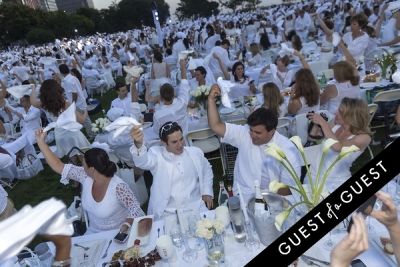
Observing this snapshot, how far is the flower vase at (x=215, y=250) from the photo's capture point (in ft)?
7.38

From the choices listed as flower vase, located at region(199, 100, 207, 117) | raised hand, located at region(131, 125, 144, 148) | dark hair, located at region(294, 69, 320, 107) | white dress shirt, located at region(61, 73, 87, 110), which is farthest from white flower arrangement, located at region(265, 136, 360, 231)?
white dress shirt, located at region(61, 73, 87, 110)

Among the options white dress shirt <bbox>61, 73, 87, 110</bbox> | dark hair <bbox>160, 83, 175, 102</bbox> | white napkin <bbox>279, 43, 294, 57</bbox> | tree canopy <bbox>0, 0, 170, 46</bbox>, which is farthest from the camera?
tree canopy <bbox>0, 0, 170, 46</bbox>

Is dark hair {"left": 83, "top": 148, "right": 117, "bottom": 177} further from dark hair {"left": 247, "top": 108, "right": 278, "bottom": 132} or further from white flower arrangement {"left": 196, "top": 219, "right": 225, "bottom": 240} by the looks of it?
dark hair {"left": 247, "top": 108, "right": 278, "bottom": 132}

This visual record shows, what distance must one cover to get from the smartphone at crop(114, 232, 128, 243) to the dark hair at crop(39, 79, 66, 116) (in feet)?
10.7

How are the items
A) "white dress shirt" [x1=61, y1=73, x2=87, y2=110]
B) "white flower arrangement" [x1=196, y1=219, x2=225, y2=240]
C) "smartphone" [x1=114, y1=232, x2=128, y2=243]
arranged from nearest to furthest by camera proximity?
"white flower arrangement" [x1=196, y1=219, x2=225, y2=240]
"smartphone" [x1=114, y1=232, x2=128, y2=243]
"white dress shirt" [x1=61, y1=73, x2=87, y2=110]

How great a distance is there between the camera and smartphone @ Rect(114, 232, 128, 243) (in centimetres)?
268

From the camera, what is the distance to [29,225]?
89cm

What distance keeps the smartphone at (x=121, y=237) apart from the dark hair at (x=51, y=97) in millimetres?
3259

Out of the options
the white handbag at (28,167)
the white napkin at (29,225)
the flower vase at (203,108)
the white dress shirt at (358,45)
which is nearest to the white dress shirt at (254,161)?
the flower vase at (203,108)

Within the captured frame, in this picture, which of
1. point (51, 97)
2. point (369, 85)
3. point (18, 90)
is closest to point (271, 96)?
point (369, 85)

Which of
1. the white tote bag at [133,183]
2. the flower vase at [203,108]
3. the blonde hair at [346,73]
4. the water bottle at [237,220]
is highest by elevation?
the blonde hair at [346,73]

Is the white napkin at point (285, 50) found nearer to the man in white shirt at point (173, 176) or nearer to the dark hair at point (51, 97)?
the man in white shirt at point (173, 176)

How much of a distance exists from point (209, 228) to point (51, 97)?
3954mm

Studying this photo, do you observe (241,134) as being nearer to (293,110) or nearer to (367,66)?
(293,110)
